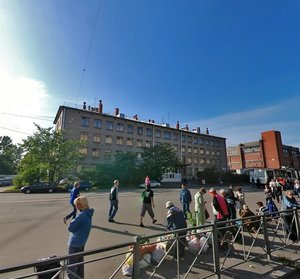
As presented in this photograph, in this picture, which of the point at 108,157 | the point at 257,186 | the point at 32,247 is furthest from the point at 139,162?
the point at 32,247

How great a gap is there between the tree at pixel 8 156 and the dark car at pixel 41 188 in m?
46.9

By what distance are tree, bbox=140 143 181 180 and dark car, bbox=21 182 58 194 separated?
16.0 metres

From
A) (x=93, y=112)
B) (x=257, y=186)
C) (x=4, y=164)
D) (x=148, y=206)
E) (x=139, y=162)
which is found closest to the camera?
(x=148, y=206)

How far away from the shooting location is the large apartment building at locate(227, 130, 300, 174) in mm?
59688

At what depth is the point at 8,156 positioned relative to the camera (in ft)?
228

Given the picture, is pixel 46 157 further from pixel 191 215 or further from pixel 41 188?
pixel 191 215

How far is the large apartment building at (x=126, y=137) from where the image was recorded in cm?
4225

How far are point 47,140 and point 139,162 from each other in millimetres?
16494

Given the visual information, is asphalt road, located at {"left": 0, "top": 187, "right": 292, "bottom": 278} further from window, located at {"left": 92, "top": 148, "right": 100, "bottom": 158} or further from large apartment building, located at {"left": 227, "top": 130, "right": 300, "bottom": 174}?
large apartment building, located at {"left": 227, "top": 130, "right": 300, "bottom": 174}

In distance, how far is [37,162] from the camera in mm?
30250

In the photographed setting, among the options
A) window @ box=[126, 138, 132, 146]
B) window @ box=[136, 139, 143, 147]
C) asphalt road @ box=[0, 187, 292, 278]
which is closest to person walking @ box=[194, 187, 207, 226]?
asphalt road @ box=[0, 187, 292, 278]

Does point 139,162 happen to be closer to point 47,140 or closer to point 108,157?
point 108,157

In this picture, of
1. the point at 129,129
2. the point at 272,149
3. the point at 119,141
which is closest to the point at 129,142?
the point at 119,141

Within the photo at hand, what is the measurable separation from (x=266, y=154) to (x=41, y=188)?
58.8 m
